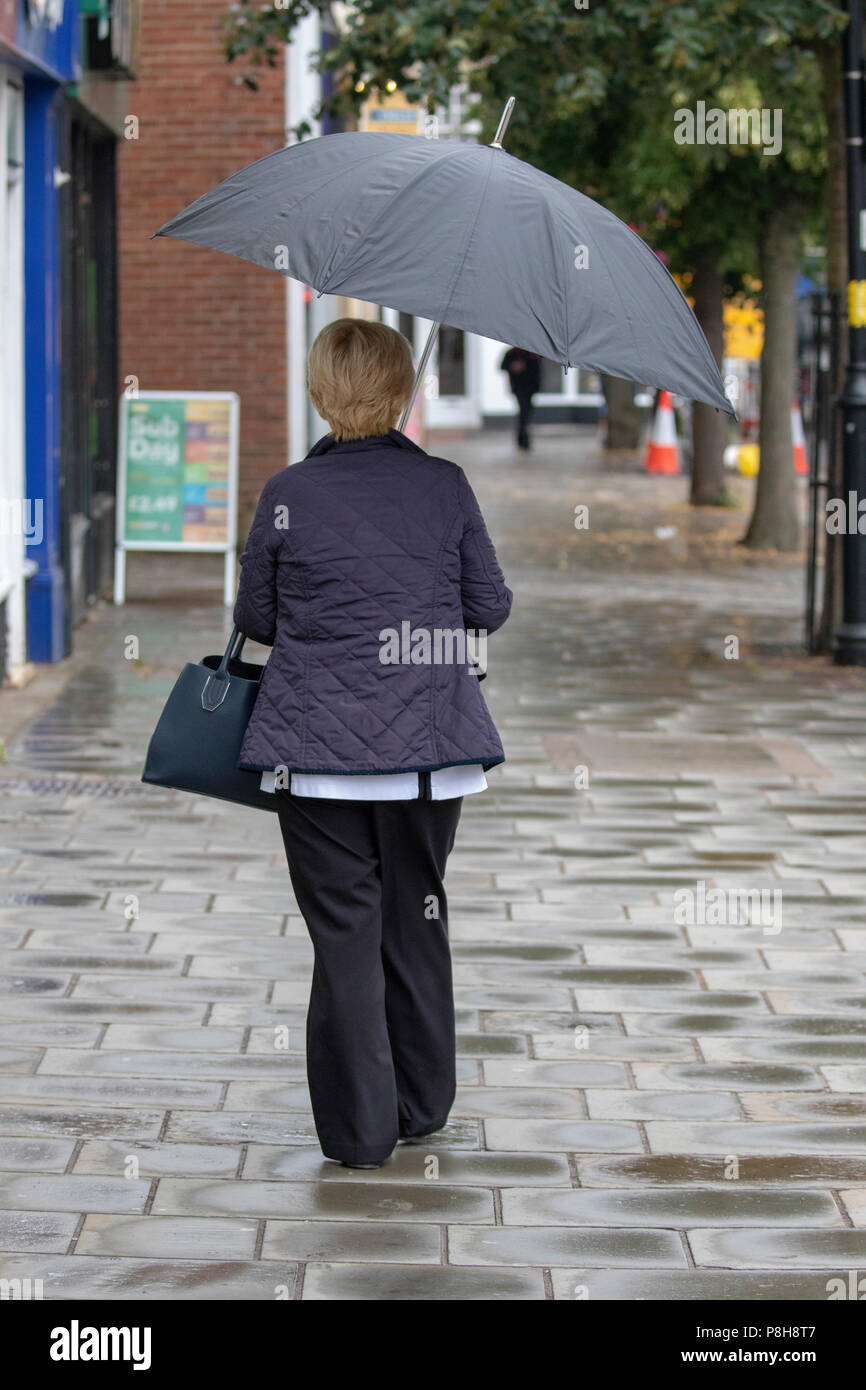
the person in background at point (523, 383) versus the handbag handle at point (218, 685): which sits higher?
the person in background at point (523, 383)

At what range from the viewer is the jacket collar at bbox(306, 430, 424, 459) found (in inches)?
156

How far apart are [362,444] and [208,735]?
26.2 inches

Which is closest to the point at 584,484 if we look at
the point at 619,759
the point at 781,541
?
the point at 781,541

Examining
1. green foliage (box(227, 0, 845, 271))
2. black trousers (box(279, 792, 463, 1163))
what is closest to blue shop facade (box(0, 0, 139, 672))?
green foliage (box(227, 0, 845, 271))

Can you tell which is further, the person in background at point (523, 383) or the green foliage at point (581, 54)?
the person in background at point (523, 383)

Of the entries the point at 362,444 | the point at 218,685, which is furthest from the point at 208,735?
the point at 362,444

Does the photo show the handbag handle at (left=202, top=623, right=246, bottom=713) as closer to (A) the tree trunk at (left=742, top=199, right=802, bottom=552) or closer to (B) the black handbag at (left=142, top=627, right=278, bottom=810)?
(B) the black handbag at (left=142, top=627, right=278, bottom=810)

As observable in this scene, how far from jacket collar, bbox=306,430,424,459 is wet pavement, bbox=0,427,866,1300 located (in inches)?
57.9

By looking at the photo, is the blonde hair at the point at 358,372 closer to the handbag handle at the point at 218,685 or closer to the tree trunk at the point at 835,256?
the handbag handle at the point at 218,685

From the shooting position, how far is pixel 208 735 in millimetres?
Result: 4078

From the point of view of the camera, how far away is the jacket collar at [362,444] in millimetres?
3961

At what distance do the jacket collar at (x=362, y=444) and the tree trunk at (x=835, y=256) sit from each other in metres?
7.61

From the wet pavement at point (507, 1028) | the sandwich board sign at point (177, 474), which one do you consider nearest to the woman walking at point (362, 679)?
the wet pavement at point (507, 1028)

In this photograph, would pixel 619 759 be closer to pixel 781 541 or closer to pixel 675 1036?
pixel 675 1036
